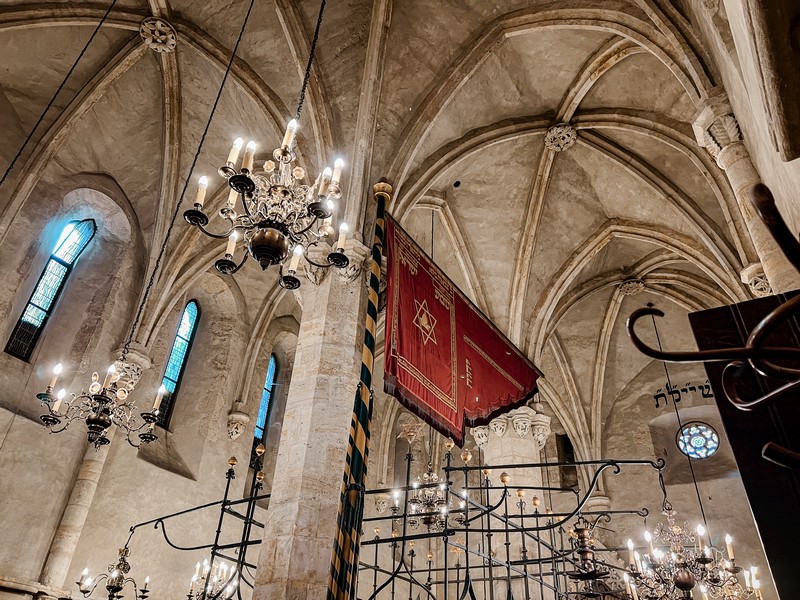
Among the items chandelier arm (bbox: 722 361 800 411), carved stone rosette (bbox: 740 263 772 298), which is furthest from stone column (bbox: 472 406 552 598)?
chandelier arm (bbox: 722 361 800 411)

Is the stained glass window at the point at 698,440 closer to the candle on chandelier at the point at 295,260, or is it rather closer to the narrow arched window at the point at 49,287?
the candle on chandelier at the point at 295,260

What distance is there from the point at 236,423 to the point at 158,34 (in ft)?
28.3

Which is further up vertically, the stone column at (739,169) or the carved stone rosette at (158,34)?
the carved stone rosette at (158,34)

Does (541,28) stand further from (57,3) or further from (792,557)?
(792,557)

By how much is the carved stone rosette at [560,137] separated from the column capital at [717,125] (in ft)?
16.0

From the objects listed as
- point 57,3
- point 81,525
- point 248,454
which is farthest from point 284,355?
point 57,3

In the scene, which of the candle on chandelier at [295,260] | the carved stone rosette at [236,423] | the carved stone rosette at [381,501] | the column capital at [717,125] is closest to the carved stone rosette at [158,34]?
the candle on chandelier at [295,260]

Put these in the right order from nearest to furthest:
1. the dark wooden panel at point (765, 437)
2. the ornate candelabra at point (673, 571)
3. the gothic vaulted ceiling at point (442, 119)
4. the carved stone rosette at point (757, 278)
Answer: the dark wooden panel at point (765, 437)
the ornate candelabra at point (673, 571)
the carved stone rosette at point (757, 278)
the gothic vaulted ceiling at point (442, 119)

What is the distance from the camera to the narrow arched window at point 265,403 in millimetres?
15584

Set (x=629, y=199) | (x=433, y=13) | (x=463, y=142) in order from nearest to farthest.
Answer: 1. (x=433, y=13)
2. (x=463, y=142)
3. (x=629, y=199)

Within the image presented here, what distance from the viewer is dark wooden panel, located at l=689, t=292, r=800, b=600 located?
279 centimetres

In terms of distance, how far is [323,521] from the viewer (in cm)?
631

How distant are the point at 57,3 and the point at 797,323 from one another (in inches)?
449

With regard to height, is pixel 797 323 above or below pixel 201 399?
below
